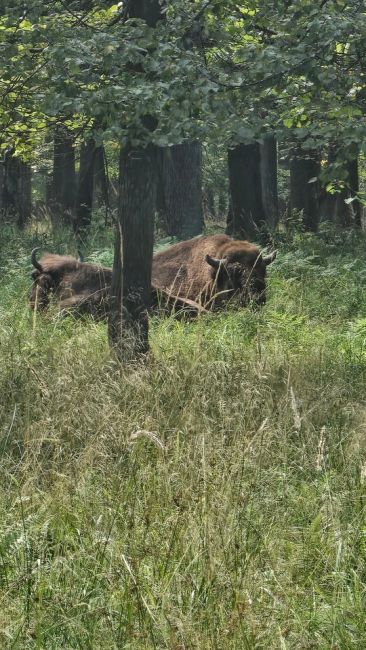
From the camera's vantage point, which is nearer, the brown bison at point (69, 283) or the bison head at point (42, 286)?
the brown bison at point (69, 283)

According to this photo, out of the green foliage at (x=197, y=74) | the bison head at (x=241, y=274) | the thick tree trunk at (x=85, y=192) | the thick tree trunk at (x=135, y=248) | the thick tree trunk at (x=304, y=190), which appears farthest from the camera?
the thick tree trunk at (x=85, y=192)

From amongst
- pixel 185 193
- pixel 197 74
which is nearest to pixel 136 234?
pixel 197 74

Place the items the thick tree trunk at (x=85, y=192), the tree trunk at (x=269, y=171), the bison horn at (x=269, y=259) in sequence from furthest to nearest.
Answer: the tree trunk at (x=269, y=171) → the thick tree trunk at (x=85, y=192) → the bison horn at (x=269, y=259)

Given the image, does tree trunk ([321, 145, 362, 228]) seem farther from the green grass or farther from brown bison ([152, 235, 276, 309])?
the green grass

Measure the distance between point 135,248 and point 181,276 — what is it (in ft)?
18.5

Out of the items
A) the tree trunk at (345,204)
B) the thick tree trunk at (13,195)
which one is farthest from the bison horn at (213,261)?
the thick tree trunk at (13,195)

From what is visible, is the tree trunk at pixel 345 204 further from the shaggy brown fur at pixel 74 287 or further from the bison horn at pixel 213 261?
the shaggy brown fur at pixel 74 287

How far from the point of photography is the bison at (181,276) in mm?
12898

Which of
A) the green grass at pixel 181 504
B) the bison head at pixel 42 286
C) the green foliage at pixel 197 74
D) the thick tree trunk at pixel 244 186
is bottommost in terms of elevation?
the bison head at pixel 42 286

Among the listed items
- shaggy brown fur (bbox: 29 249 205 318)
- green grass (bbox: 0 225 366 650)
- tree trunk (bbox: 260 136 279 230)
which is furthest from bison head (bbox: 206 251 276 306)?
tree trunk (bbox: 260 136 279 230)

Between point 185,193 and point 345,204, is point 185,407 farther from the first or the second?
point 345,204

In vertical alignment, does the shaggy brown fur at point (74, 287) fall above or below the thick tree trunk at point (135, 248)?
below

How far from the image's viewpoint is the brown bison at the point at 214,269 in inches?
526

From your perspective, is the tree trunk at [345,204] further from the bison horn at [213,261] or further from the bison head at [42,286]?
the bison head at [42,286]
